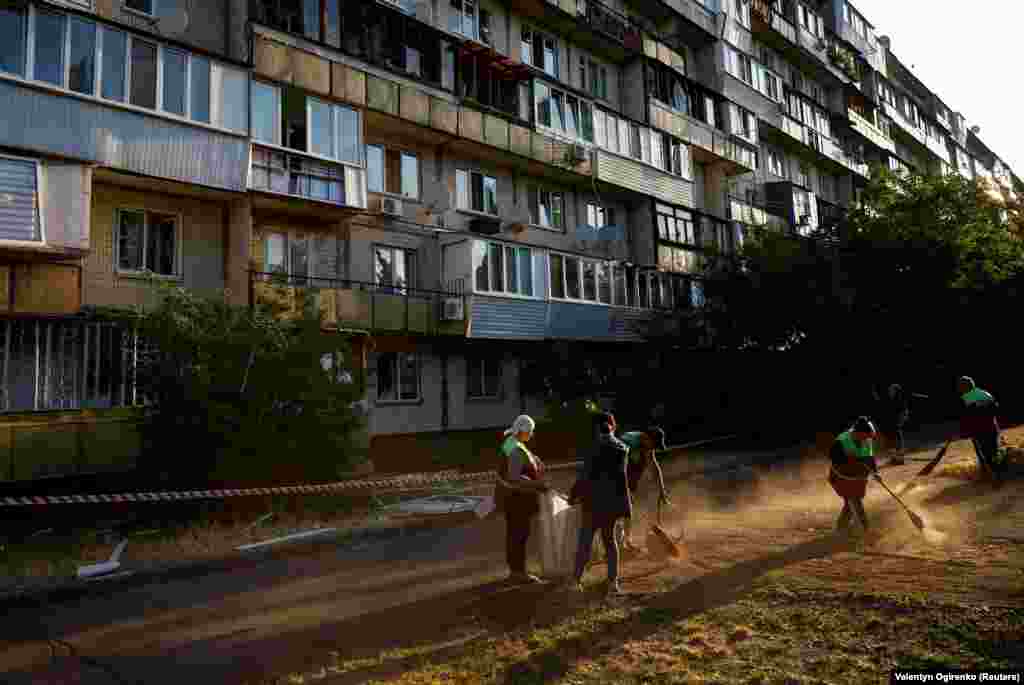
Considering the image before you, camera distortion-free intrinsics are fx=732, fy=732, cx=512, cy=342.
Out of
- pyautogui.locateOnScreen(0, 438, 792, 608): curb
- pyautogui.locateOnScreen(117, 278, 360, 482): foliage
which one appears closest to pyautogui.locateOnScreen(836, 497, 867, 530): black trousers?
pyautogui.locateOnScreen(0, 438, 792, 608): curb

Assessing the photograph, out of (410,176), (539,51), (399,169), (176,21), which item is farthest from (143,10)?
(539,51)

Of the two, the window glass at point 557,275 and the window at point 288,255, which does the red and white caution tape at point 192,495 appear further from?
the window glass at point 557,275

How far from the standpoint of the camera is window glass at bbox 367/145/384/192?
64.4ft

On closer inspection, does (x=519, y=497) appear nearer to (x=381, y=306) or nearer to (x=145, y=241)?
(x=381, y=306)

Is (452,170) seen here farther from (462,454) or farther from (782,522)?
(782,522)

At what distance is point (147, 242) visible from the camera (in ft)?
51.1

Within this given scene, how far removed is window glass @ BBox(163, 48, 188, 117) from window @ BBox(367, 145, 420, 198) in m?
5.47

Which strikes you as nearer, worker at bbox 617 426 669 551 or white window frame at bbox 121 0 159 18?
worker at bbox 617 426 669 551

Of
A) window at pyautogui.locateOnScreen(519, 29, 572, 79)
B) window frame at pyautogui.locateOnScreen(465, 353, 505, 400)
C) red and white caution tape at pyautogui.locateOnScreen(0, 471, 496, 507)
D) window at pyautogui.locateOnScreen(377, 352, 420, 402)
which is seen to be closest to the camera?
red and white caution tape at pyautogui.locateOnScreen(0, 471, 496, 507)

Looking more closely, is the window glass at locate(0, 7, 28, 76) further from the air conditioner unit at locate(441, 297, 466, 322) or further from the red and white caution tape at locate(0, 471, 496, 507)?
the air conditioner unit at locate(441, 297, 466, 322)

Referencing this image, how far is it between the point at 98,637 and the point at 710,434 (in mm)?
20038

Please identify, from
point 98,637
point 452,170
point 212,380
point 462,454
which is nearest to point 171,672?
point 98,637

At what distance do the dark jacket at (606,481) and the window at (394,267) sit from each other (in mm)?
12953

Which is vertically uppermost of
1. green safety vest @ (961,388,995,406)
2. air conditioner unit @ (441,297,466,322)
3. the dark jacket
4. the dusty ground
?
air conditioner unit @ (441,297,466,322)
